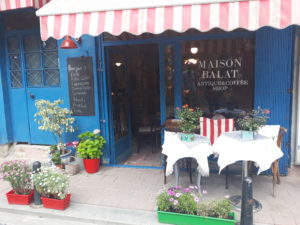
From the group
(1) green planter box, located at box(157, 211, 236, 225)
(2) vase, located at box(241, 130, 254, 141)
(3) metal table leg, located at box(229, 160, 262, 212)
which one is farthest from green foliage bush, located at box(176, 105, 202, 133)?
(1) green planter box, located at box(157, 211, 236, 225)

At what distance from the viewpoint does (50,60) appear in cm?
591

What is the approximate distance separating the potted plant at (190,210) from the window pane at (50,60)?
3.81 m

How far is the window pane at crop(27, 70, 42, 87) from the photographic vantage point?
19.8ft

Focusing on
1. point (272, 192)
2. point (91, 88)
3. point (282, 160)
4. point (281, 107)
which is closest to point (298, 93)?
point (281, 107)

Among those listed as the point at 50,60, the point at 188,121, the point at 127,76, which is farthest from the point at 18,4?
the point at 188,121

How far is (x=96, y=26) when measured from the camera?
3736 mm

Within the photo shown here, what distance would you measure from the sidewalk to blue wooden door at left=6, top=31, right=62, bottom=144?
162cm

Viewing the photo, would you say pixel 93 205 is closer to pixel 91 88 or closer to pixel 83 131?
pixel 83 131

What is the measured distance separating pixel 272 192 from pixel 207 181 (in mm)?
1018

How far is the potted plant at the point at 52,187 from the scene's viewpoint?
12.5ft

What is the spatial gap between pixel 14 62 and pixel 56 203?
3771 millimetres

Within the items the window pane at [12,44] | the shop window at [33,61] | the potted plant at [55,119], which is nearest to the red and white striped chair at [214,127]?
the potted plant at [55,119]

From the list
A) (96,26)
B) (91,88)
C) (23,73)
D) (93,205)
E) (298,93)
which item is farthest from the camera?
(23,73)

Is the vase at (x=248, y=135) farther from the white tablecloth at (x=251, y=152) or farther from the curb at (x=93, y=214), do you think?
the curb at (x=93, y=214)
